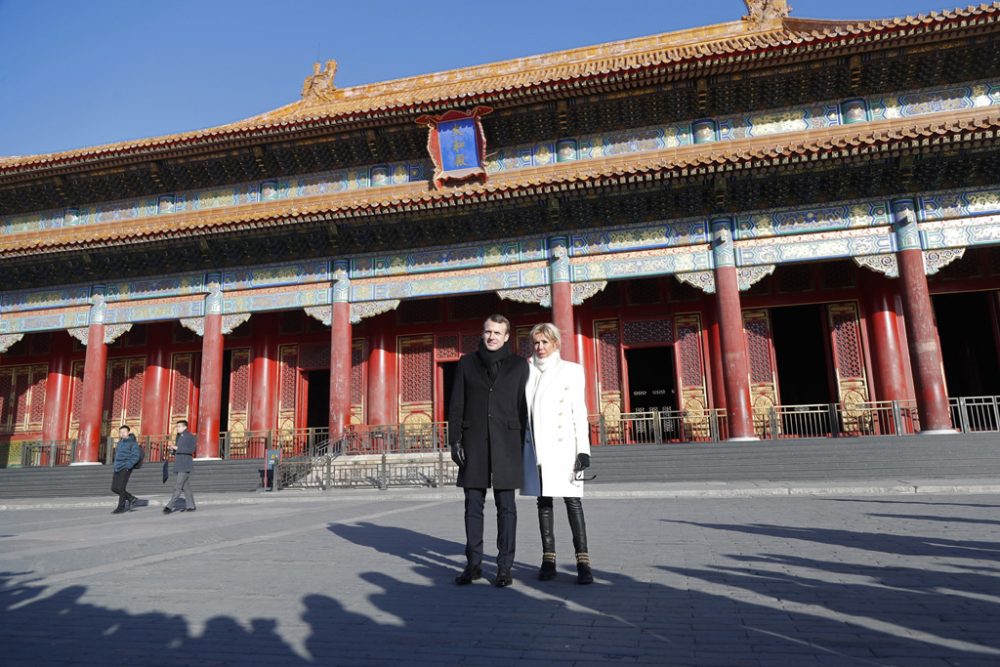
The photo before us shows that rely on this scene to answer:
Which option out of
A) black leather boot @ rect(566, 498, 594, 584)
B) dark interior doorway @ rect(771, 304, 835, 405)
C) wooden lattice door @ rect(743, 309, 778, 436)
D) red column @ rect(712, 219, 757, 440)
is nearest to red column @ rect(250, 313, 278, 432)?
red column @ rect(712, 219, 757, 440)

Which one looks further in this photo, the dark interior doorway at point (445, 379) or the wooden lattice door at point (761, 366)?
the dark interior doorway at point (445, 379)

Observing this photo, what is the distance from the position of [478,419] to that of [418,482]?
8662 mm

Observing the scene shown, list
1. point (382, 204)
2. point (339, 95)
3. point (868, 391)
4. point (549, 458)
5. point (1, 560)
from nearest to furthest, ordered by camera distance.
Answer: point (549, 458)
point (1, 560)
point (382, 204)
point (868, 391)
point (339, 95)

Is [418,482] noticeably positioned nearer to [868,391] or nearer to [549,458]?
[549,458]

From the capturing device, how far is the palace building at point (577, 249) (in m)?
12.5

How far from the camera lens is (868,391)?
14.3 m

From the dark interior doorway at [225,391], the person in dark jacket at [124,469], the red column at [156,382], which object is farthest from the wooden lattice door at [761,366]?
the red column at [156,382]

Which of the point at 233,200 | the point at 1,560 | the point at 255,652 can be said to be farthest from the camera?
the point at 233,200

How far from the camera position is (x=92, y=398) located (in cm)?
1553

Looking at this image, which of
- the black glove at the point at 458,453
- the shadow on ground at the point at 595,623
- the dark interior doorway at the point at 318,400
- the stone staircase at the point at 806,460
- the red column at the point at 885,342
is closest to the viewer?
the shadow on ground at the point at 595,623

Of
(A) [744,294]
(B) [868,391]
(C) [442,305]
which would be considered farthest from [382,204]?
(B) [868,391]

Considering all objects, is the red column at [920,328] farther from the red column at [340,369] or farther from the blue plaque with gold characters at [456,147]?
the red column at [340,369]

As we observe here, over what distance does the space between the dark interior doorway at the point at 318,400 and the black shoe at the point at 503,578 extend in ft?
50.8

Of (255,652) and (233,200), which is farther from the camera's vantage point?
(233,200)
